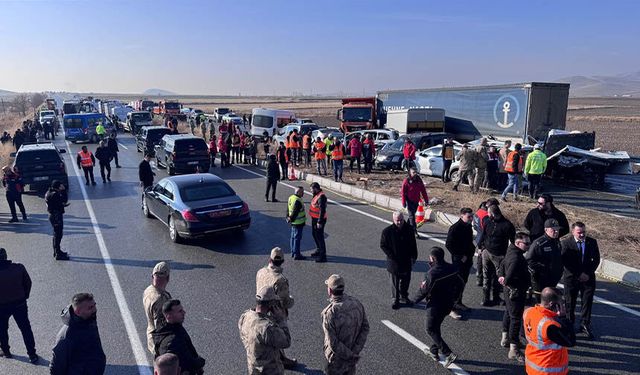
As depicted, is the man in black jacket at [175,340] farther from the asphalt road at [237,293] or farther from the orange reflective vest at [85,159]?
the orange reflective vest at [85,159]

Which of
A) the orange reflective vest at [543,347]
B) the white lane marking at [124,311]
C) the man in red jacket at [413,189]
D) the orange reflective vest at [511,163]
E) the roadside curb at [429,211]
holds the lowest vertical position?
the white lane marking at [124,311]

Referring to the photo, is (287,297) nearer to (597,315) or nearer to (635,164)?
(597,315)

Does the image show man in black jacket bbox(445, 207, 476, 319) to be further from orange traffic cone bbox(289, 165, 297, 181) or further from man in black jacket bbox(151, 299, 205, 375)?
orange traffic cone bbox(289, 165, 297, 181)

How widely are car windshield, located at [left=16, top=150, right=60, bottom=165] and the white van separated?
17.2m

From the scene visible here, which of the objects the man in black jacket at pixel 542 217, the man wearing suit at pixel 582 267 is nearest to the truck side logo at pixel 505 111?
the man in black jacket at pixel 542 217

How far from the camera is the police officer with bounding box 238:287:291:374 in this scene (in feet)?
14.1

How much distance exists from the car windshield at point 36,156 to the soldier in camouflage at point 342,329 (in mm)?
16064

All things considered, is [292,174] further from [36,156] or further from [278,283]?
[278,283]

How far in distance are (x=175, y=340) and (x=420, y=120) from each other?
899 inches

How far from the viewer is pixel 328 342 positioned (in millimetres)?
4723

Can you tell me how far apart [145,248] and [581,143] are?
16.2 metres

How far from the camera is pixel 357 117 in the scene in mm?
30797

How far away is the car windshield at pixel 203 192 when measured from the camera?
36.3 feet

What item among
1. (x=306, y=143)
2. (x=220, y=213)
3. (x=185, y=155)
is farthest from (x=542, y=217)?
(x=185, y=155)
